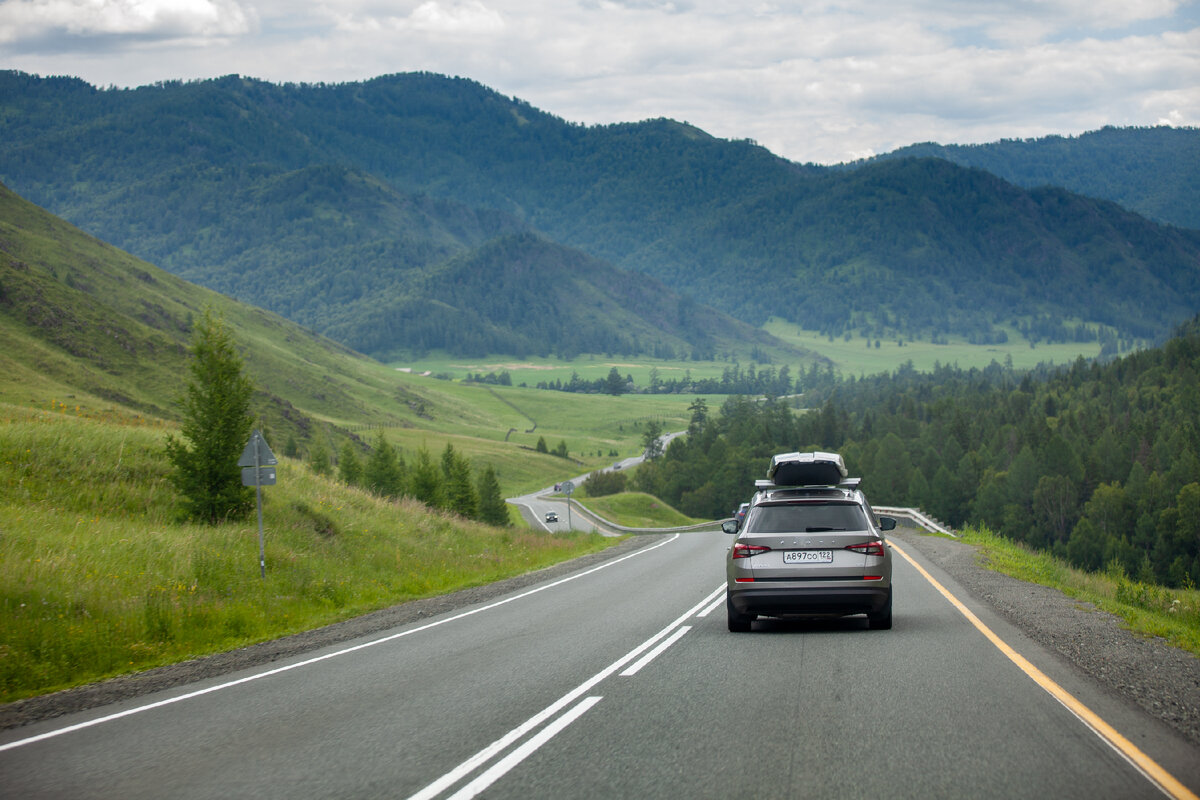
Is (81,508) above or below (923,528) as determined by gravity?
above

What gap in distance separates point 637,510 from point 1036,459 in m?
57.0

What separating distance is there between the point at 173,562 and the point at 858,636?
11.4m

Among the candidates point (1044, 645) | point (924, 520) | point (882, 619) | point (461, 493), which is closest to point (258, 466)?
point (882, 619)

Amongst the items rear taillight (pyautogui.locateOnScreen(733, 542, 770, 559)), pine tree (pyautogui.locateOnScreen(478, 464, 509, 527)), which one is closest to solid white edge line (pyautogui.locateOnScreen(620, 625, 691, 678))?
rear taillight (pyautogui.locateOnScreen(733, 542, 770, 559))

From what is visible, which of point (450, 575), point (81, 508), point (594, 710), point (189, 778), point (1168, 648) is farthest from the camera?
point (450, 575)

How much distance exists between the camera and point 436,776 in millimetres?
6449

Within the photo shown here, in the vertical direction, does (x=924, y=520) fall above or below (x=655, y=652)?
below

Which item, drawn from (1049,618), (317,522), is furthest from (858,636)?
(317,522)

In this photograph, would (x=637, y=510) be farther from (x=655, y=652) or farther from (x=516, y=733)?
(x=516, y=733)

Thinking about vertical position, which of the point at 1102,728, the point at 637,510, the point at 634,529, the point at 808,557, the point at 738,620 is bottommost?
the point at 637,510

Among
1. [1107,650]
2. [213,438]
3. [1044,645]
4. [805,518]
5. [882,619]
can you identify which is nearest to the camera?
[1107,650]

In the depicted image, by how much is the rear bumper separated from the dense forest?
287ft

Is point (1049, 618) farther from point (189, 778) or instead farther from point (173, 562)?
point (173, 562)

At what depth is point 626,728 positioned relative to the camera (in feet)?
24.9
